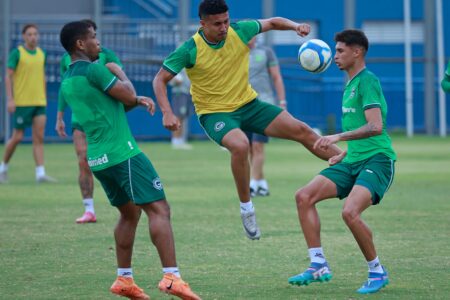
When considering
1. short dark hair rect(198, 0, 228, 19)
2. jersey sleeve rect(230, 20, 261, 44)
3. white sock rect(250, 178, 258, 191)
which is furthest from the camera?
white sock rect(250, 178, 258, 191)

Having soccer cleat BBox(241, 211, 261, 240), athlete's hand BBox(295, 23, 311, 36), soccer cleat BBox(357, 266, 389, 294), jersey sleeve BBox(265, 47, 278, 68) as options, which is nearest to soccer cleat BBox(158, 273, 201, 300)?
soccer cleat BBox(357, 266, 389, 294)

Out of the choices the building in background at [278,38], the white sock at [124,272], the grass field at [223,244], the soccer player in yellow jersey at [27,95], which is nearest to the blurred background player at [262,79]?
the grass field at [223,244]

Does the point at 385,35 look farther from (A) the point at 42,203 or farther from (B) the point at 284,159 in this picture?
(A) the point at 42,203

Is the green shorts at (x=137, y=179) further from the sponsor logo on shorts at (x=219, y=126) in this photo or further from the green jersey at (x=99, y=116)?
the sponsor logo on shorts at (x=219, y=126)

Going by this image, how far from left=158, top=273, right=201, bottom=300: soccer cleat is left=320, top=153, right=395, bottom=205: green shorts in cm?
174

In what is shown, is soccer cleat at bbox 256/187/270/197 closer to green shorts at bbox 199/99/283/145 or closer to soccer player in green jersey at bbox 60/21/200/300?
green shorts at bbox 199/99/283/145

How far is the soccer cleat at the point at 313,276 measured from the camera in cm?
808

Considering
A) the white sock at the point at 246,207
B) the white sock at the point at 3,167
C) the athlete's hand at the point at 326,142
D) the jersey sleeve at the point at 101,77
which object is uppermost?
the jersey sleeve at the point at 101,77

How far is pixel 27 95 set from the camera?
18516mm

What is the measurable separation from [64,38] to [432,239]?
191 inches

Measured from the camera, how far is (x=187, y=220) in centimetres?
1273

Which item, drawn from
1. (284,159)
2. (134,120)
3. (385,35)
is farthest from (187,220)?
(385,35)

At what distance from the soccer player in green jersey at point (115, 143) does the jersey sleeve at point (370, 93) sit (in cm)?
178

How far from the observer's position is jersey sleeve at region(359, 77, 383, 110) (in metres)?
8.16
